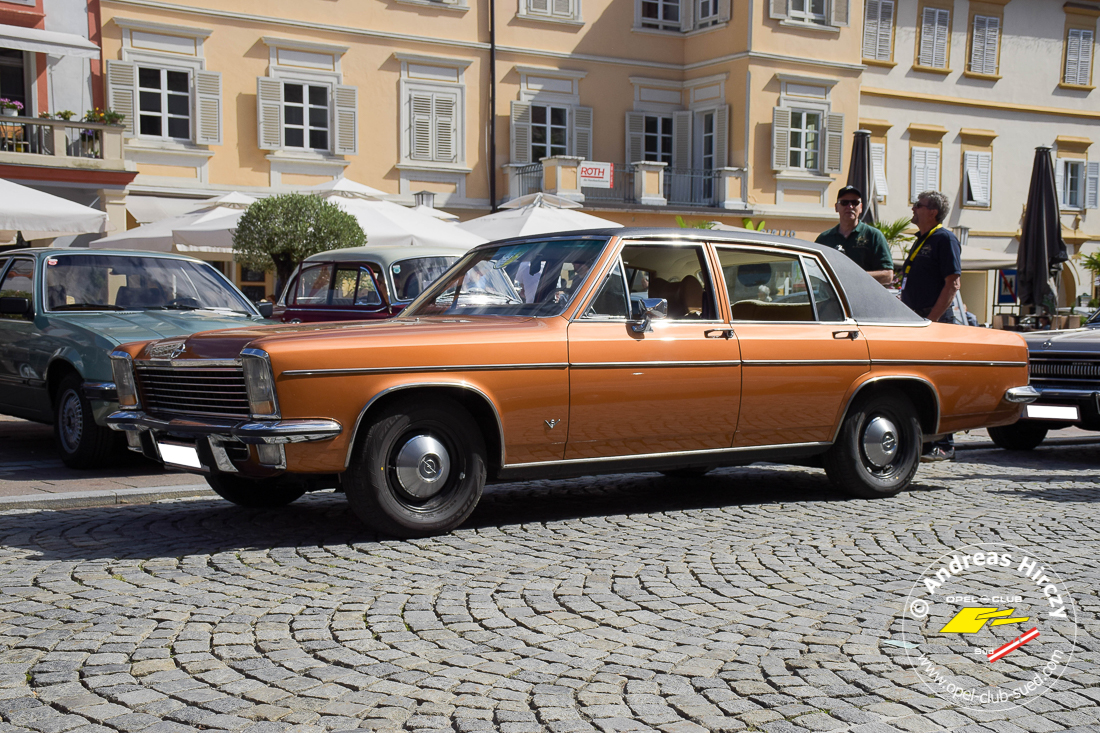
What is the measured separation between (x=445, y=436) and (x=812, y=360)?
242cm

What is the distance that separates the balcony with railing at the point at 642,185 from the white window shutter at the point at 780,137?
1.18 meters

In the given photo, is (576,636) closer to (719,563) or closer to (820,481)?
(719,563)

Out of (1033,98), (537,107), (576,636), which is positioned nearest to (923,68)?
(1033,98)

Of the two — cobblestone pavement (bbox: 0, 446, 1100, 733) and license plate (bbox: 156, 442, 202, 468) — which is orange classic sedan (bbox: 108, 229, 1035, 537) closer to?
license plate (bbox: 156, 442, 202, 468)

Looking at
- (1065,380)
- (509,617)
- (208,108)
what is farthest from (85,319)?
(208,108)

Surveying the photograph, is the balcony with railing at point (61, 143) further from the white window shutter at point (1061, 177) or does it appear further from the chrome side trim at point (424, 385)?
the white window shutter at point (1061, 177)

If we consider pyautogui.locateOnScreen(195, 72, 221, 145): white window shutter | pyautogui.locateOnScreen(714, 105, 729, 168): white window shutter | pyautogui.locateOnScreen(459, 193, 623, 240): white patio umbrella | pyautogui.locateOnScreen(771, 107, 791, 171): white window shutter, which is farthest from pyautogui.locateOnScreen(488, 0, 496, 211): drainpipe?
pyautogui.locateOnScreen(459, 193, 623, 240): white patio umbrella

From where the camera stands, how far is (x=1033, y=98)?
122ft

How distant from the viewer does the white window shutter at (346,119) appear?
2770 centimetres

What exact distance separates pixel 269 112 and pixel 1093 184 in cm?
2592

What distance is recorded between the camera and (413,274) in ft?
40.6

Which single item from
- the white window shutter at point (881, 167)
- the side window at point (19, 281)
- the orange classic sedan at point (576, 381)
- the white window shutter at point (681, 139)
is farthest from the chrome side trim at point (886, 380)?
the white window shutter at point (881, 167)

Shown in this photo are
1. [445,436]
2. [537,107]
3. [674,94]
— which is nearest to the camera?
[445,436]

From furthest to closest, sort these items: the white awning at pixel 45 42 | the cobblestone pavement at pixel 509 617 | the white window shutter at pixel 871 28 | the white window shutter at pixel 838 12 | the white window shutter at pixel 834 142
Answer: the white window shutter at pixel 871 28, the white window shutter at pixel 834 142, the white window shutter at pixel 838 12, the white awning at pixel 45 42, the cobblestone pavement at pixel 509 617
